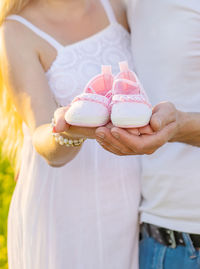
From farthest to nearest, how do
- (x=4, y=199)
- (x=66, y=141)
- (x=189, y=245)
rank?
(x=4, y=199), (x=189, y=245), (x=66, y=141)

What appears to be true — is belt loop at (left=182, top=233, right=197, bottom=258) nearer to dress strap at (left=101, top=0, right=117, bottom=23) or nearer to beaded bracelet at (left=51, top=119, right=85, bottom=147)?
beaded bracelet at (left=51, top=119, right=85, bottom=147)

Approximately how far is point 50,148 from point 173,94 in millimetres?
465

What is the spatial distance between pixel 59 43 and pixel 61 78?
13cm

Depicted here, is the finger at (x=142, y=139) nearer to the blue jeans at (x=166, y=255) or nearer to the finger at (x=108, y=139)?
the finger at (x=108, y=139)

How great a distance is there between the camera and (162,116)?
44.0 inches

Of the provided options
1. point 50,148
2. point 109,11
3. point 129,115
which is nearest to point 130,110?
point 129,115

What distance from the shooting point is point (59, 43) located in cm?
160

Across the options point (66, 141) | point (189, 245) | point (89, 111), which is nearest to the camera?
point (89, 111)

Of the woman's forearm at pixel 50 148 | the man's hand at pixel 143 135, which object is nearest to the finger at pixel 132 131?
the man's hand at pixel 143 135

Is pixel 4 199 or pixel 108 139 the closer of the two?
pixel 108 139

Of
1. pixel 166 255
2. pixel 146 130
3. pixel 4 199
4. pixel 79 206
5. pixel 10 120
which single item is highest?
pixel 146 130

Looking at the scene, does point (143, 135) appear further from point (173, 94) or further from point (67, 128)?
point (173, 94)

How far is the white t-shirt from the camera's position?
57.9 inches

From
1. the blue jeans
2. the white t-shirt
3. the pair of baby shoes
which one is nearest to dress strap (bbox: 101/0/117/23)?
the white t-shirt
